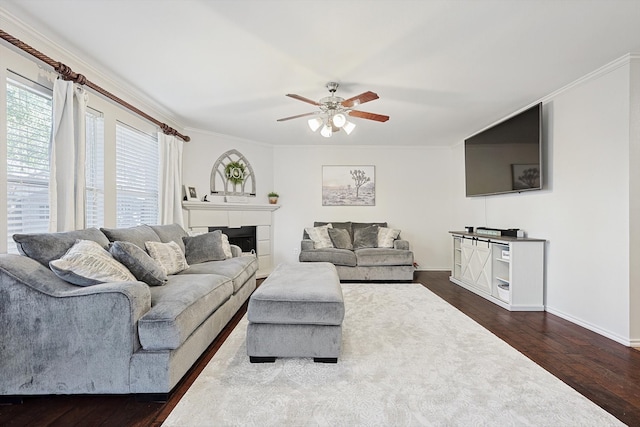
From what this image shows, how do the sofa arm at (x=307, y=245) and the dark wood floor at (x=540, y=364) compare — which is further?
the sofa arm at (x=307, y=245)

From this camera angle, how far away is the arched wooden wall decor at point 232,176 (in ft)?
17.3

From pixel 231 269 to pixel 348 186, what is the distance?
3.42 m

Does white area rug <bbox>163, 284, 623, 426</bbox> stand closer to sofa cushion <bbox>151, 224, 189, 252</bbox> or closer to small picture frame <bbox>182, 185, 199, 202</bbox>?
sofa cushion <bbox>151, 224, 189, 252</bbox>

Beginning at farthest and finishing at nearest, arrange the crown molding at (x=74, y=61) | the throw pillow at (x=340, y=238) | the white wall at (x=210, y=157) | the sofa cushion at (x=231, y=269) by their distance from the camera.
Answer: the throw pillow at (x=340, y=238), the white wall at (x=210, y=157), the sofa cushion at (x=231, y=269), the crown molding at (x=74, y=61)

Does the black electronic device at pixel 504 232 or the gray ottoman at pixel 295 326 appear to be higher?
the black electronic device at pixel 504 232

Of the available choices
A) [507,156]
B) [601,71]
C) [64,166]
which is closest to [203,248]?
[64,166]

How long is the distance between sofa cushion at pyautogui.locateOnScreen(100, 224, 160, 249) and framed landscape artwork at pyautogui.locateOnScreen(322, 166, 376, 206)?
3.44 meters

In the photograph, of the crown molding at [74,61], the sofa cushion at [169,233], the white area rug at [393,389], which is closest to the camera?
the white area rug at [393,389]

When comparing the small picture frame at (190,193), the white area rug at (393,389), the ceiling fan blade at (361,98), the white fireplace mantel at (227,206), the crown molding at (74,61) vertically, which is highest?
the crown molding at (74,61)

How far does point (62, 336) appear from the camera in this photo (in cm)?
175

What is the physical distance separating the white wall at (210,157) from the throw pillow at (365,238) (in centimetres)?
187

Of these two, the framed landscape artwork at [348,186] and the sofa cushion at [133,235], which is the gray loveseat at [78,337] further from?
the framed landscape artwork at [348,186]

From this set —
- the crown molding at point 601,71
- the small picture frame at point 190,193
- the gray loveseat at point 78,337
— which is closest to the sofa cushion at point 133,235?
the gray loveseat at point 78,337

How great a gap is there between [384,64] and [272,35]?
1017 mm
